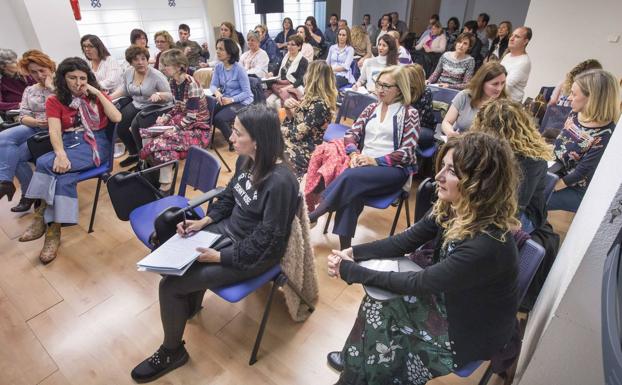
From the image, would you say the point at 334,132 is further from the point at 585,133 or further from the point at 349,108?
→ the point at 585,133

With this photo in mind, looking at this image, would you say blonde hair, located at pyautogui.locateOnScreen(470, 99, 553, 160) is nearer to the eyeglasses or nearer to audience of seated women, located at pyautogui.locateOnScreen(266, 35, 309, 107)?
the eyeglasses

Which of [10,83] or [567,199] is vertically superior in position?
[10,83]

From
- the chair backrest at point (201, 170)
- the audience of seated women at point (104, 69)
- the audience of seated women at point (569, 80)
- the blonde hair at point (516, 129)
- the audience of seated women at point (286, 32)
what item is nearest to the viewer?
the blonde hair at point (516, 129)

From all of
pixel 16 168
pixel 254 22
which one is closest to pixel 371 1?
pixel 254 22

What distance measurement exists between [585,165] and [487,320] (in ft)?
5.24

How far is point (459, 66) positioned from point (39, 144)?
14.3 ft

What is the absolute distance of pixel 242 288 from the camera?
1.57m

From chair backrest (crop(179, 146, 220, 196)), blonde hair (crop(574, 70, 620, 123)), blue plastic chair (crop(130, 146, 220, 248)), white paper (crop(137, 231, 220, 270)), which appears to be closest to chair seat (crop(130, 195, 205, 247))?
blue plastic chair (crop(130, 146, 220, 248))

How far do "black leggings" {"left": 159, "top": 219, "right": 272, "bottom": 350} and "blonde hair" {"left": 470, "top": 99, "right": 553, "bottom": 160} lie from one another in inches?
55.3

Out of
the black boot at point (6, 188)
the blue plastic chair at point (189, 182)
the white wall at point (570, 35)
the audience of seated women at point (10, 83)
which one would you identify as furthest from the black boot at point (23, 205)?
the white wall at point (570, 35)

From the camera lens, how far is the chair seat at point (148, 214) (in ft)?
6.38

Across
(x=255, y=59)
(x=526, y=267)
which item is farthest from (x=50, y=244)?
(x=255, y=59)

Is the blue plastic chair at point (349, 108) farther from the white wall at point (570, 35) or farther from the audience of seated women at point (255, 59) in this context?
the white wall at point (570, 35)

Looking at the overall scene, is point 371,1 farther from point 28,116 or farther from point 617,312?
Answer: point 617,312
